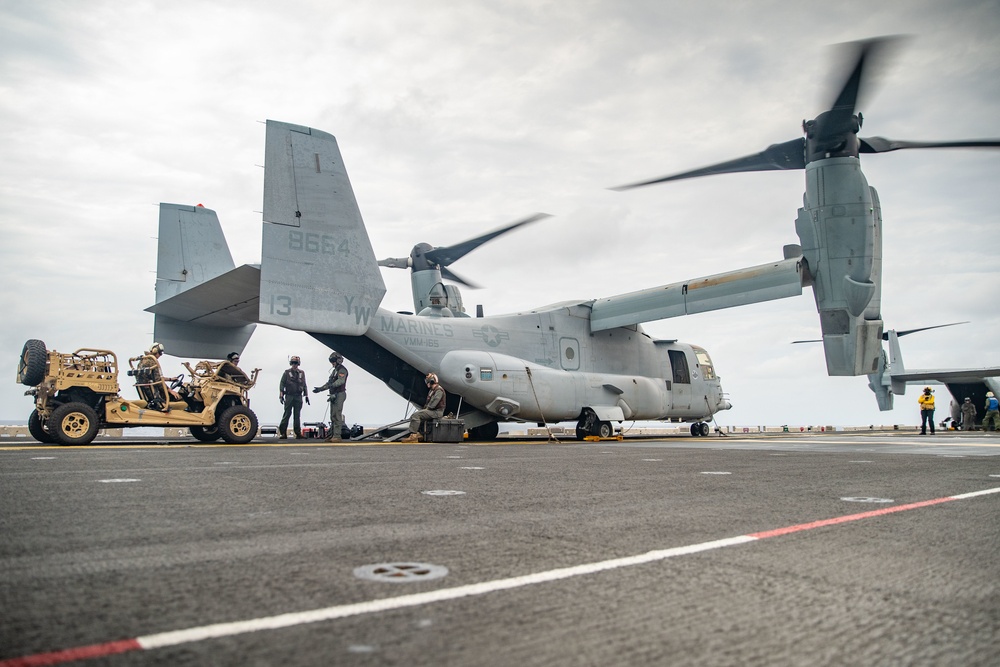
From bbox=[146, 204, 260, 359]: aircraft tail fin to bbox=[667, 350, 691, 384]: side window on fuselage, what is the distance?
13306 millimetres

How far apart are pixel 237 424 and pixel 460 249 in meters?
9.31

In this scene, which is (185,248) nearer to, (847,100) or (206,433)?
(206,433)

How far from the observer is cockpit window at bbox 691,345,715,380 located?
923 inches

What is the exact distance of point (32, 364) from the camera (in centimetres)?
1067

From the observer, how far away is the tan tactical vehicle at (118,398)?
1076 centimetres

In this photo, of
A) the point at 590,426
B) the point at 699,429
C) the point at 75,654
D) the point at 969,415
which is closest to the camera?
the point at 75,654

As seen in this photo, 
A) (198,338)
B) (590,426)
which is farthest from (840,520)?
(198,338)

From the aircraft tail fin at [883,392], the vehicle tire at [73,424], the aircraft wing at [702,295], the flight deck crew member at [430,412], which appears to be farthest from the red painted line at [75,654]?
the aircraft tail fin at [883,392]

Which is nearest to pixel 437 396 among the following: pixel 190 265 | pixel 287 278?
pixel 287 278

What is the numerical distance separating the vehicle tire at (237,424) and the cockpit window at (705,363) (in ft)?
51.4

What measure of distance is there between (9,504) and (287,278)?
9.11 metres

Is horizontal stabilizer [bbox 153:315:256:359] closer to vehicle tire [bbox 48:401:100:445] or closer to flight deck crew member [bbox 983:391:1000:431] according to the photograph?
vehicle tire [bbox 48:401:100:445]

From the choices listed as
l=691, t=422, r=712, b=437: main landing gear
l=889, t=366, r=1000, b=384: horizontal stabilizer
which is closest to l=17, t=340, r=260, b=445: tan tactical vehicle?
l=691, t=422, r=712, b=437: main landing gear

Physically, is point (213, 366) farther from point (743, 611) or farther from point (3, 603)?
point (743, 611)
